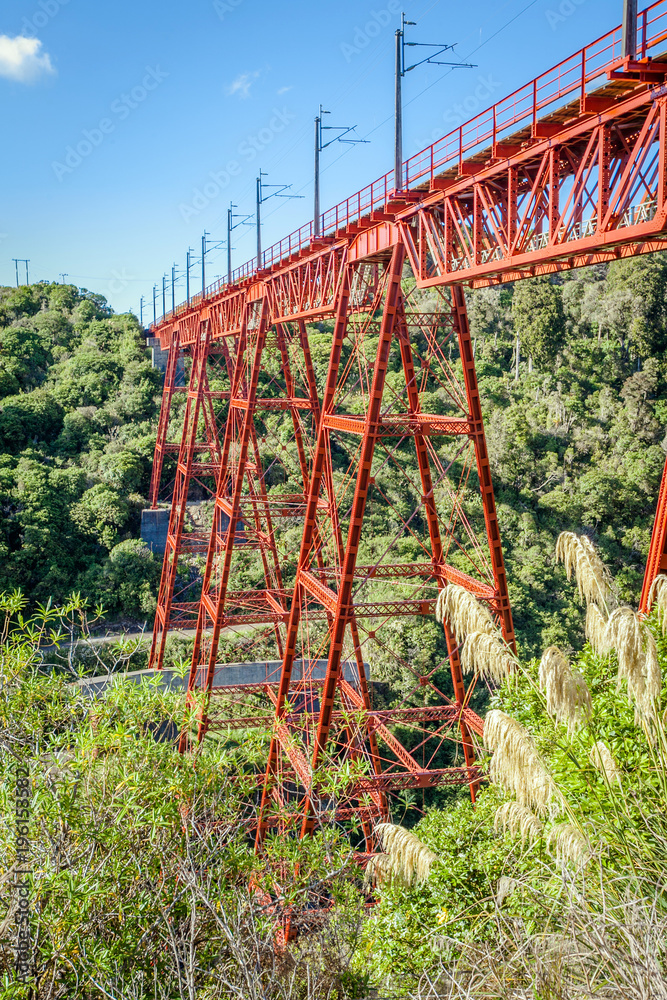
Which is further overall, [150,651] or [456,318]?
[150,651]

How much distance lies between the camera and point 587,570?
472 cm

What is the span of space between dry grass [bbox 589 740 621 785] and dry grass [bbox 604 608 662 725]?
1.14 ft

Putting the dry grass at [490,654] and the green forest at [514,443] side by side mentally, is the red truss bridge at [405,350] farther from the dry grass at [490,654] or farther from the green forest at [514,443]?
the green forest at [514,443]

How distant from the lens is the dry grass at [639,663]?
13.0 ft

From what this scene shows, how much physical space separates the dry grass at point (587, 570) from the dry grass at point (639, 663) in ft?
2.08

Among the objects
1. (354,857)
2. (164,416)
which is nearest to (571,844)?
(354,857)

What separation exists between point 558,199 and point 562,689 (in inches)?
132

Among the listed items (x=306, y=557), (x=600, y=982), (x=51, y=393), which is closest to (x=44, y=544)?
(x=51, y=393)

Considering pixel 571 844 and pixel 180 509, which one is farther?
pixel 180 509

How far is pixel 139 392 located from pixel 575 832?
28.8 m

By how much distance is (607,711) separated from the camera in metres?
5.24

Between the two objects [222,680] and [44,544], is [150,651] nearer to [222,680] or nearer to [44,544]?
[222,680]

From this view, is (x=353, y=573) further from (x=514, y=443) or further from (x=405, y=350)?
(x=514, y=443)

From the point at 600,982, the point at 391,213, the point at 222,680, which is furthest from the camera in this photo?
the point at 222,680
